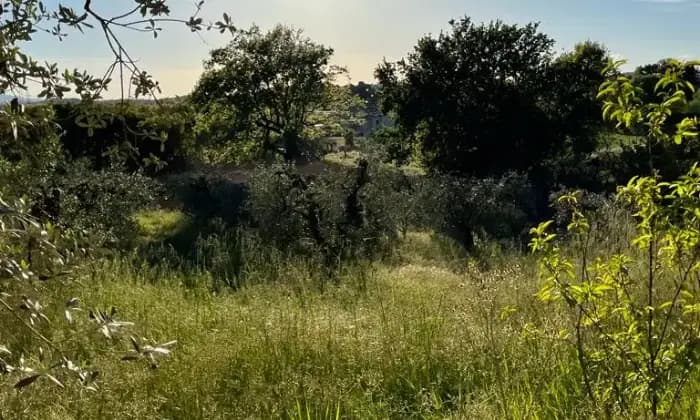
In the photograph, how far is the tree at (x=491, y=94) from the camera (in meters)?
12.6

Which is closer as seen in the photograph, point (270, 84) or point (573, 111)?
point (573, 111)

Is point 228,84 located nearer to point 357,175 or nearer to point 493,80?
point 493,80

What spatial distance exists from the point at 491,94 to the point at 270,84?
5774 millimetres

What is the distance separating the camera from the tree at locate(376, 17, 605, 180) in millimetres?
12578

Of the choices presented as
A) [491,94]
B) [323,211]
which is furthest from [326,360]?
[491,94]

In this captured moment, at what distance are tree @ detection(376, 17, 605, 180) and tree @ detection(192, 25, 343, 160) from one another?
3.76 m

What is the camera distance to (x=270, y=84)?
16344 millimetres

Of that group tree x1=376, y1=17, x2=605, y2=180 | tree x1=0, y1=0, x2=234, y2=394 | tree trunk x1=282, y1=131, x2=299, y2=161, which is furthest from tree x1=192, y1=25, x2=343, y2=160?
tree x1=0, y1=0, x2=234, y2=394

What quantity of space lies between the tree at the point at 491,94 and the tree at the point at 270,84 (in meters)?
3.76

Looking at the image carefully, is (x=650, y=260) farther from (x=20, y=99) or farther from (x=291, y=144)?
(x=291, y=144)

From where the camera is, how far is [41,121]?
6.40 feet

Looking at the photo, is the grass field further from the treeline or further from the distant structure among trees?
the distant structure among trees

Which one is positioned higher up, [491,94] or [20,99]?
[491,94]

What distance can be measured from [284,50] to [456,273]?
1105 cm
